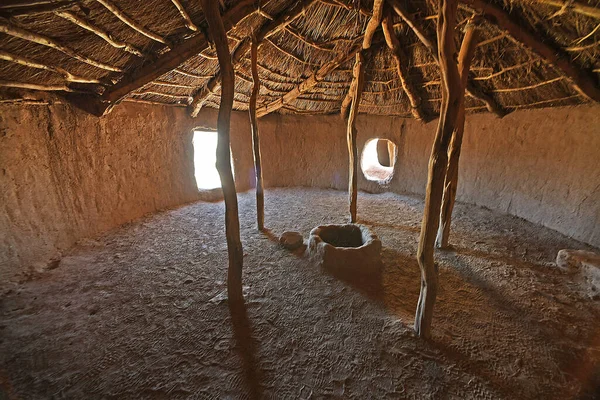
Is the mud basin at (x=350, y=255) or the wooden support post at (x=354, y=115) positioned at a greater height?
the wooden support post at (x=354, y=115)

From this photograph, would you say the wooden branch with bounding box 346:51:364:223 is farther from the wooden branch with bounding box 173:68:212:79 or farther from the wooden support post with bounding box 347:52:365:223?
the wooden branch with bounding box 173:68:212:79

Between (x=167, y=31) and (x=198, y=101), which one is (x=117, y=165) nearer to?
(x=198, y=101)

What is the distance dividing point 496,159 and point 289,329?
206 inches

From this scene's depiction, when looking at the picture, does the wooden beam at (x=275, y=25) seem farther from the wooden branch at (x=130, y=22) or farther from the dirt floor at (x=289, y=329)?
the dirt floor at (x=289, y=329)

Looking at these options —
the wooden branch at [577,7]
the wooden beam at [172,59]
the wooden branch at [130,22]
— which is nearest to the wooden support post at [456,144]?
the wooden branch at [577,7]

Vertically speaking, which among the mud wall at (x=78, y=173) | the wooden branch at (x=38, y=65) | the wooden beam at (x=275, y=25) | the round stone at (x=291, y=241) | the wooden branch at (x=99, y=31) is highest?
the wooden beam at (x=275, y=25)

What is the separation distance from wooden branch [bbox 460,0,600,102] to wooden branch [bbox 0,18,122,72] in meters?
3.87

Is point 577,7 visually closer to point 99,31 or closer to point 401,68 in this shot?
point 401,68

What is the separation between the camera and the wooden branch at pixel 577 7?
2.37 meters

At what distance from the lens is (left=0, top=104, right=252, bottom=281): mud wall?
9.15 ft

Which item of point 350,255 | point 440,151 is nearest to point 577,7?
point 440,151

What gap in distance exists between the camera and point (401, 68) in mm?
4559

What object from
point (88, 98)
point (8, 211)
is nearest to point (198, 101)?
point (88, 98)

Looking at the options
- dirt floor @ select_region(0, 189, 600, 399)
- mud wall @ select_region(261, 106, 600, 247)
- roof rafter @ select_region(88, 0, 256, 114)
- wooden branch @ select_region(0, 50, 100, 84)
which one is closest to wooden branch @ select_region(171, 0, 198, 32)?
roof rafter @ select_region(88, 0, 256, 114)
